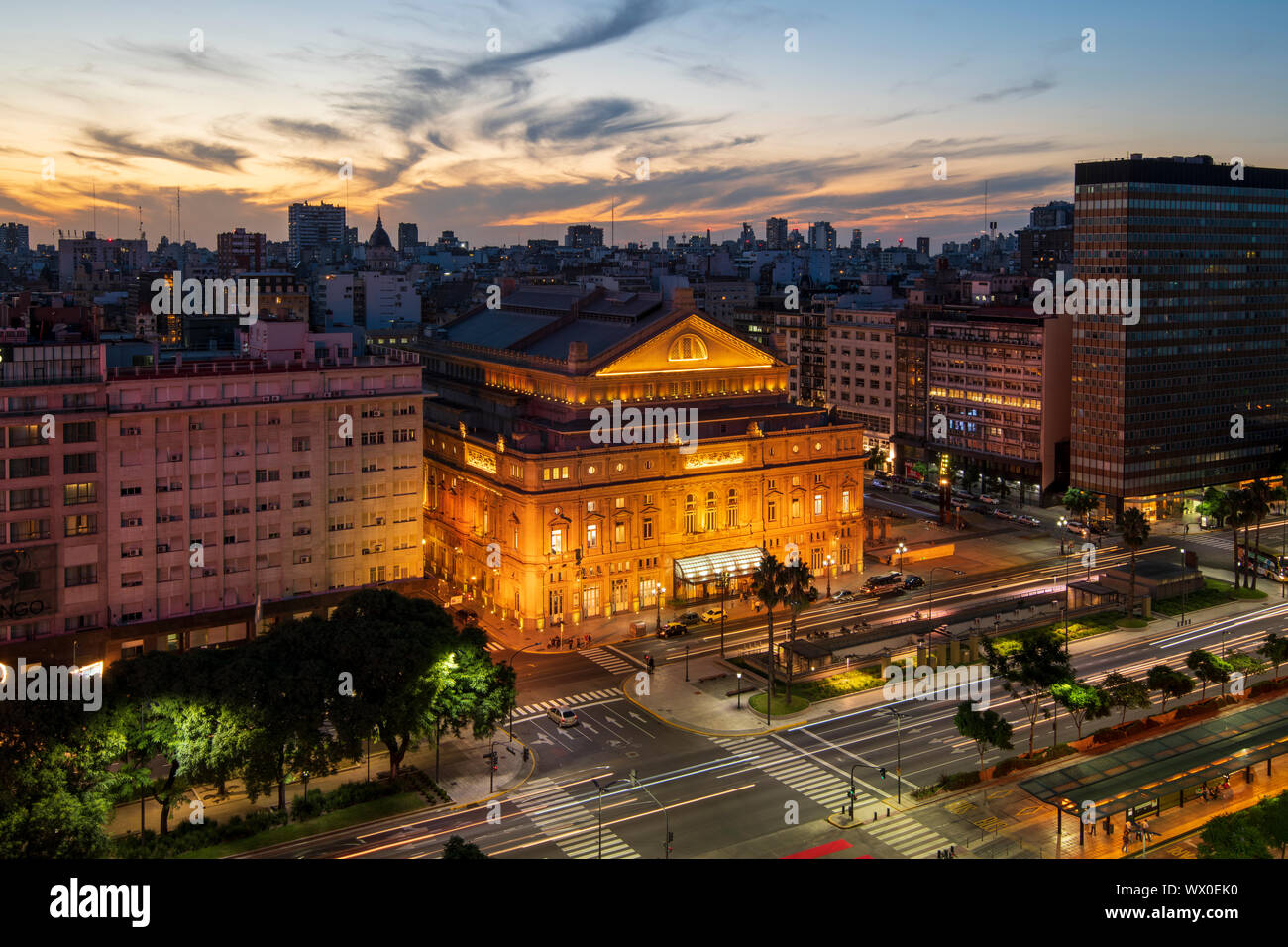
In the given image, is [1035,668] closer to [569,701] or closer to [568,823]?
[568,823]

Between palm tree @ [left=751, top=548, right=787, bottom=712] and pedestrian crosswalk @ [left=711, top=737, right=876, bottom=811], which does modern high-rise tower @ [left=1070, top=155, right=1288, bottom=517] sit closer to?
palm tree @ [left=751, top=548, right=787, bottom=712]

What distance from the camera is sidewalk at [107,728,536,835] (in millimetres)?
74000

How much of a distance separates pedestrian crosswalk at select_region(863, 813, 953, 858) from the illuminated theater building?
47653mm

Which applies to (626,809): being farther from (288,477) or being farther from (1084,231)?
(1084,231)

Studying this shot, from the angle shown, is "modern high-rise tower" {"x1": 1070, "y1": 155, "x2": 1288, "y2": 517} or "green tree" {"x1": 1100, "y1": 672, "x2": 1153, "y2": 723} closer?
"green tree" {"x1": 1100, "y1": 672, "x2": 1153, "y2": 723}

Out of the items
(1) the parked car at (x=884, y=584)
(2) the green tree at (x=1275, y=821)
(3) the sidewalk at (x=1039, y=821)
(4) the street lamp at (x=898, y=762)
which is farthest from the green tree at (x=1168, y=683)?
(1) the parked car at (x=884, y=584)

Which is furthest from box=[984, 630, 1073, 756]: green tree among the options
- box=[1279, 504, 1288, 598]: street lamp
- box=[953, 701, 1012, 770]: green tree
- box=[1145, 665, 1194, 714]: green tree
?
box=[1279, 504, 1288, 598]: street lamp

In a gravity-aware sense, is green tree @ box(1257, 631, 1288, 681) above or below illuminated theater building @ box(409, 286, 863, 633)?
below

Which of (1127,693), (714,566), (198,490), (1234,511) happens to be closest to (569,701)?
(714,566)

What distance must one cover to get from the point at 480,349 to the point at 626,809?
3337 inches

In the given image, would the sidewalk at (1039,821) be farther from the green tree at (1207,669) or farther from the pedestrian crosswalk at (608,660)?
the pedestrian crosswalk at (608,660)

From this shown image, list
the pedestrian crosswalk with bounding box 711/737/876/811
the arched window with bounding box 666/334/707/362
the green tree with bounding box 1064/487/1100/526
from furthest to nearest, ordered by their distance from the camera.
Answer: the green tree with bounding box 1064/487/1100/526 < the arched window with bounding box 666/334/707/362 < the pedestrian crosswalk with bounding box 711/737/876/811

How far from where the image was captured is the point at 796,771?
8050cm
